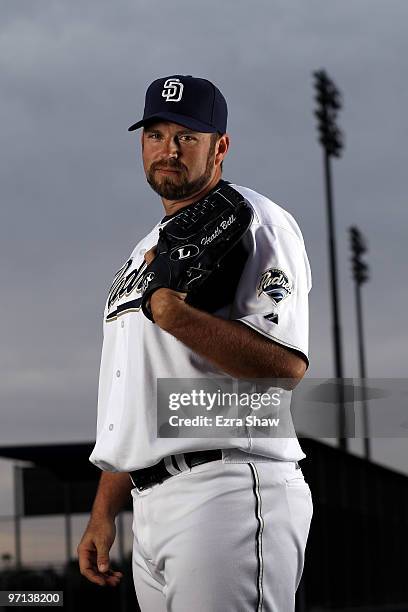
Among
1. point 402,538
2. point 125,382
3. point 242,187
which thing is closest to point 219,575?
point 125,382

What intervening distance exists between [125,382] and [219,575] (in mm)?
632

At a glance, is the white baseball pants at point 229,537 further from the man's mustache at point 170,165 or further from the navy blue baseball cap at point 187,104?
the navy blue baseball cap at point 187,104

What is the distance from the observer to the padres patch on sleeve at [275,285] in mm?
2605

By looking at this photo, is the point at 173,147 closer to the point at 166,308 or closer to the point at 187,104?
the point at 187,104

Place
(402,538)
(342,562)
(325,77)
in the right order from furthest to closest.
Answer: (325,77), (402,538), (342,562)

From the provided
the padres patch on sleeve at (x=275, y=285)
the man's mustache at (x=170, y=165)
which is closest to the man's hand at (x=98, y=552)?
the padres patch on sleeve at (x=275, y=285)

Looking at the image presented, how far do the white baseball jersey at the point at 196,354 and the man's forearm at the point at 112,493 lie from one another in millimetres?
179

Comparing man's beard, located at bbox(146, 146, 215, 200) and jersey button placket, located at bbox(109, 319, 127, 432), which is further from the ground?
man's beard, located at bbox(146, 146, 215, 200)

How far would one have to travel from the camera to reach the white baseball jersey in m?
2.59

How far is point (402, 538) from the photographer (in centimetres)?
2047

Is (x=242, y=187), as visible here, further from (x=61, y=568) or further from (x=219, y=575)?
(x=61, y=568)

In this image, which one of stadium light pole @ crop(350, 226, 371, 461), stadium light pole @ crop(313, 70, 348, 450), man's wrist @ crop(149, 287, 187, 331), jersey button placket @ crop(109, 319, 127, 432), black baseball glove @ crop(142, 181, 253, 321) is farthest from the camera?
stadium light pole @ crop(350, 226, 371, 461)

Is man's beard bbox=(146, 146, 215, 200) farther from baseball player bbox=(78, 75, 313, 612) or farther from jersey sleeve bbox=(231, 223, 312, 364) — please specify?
jersey sleeve bbox=(231, 223, 312, 364)

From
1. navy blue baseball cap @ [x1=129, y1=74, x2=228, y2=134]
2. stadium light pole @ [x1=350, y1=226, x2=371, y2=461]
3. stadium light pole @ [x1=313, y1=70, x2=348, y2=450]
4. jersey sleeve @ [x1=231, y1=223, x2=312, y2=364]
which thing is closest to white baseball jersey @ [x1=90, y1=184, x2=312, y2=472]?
jersey sleeve @ [x1=231, y1=223, x2=312, y2=364]
